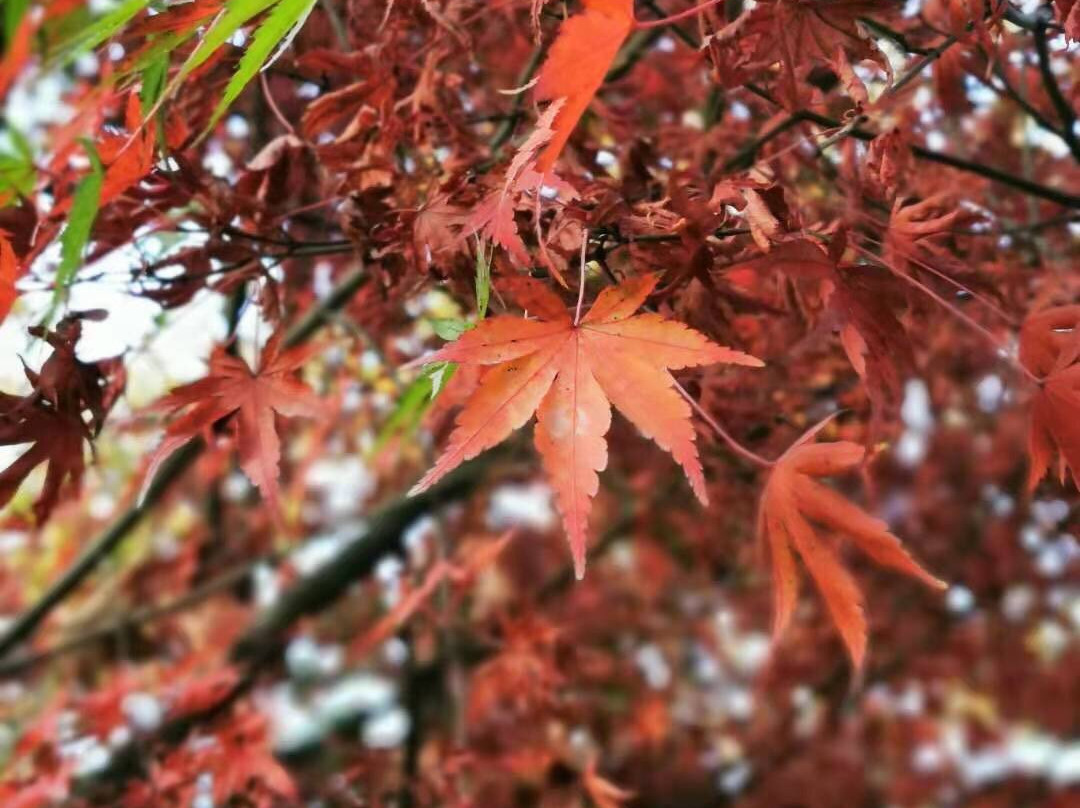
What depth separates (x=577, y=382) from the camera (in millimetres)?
729

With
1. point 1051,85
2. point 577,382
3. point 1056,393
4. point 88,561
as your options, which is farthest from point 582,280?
point 88,561

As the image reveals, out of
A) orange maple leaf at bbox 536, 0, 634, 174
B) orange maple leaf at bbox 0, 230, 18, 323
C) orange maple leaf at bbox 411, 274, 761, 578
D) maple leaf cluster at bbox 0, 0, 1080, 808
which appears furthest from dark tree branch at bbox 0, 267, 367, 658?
orange maple leaf at bbox 536, 0, 634, 174

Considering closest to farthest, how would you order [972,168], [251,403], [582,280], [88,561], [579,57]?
[579,57] → [582,280] → [251,403] → [972,168] → [88,561]

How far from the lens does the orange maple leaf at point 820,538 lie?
2.39 ft

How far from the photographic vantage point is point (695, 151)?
4.28 feet

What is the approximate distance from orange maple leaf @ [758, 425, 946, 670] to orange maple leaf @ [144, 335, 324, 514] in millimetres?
369

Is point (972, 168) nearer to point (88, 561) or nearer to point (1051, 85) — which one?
point (1051, 85)

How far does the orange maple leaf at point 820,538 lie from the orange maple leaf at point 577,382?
12 centimetres

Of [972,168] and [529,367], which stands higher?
[529,367]

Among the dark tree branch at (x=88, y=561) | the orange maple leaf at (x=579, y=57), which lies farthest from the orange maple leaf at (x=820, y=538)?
the dark tree branch at (x=88, y=561)

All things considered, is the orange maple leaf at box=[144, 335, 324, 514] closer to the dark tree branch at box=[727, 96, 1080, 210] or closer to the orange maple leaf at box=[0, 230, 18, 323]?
the orange maple leaf at box=[0, 230, 18, 323]

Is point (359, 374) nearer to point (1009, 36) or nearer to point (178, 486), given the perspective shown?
point (1009, 36)

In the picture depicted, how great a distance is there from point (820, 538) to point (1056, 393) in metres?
0.21

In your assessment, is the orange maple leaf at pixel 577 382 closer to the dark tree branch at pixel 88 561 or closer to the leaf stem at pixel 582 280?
the leaf stem at pixel 582 280
